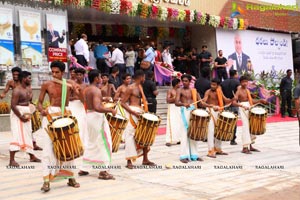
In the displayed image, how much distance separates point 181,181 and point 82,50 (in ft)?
29.8

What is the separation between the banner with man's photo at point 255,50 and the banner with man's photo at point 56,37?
827cm

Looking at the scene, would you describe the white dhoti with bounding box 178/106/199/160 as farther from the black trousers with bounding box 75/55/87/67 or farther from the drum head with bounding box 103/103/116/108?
the black trousers with bounding box 75/55/87/67

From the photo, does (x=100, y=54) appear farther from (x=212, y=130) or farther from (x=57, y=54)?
(x=212, y=130)

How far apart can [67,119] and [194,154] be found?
11.3ft

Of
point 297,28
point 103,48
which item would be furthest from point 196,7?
point 297,28

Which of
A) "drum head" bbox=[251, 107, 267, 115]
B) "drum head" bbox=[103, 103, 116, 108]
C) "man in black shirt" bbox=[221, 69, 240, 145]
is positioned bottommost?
"drum head" bbox=[251, 107, 267, 115]

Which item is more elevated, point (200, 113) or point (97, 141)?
point (200, 113)

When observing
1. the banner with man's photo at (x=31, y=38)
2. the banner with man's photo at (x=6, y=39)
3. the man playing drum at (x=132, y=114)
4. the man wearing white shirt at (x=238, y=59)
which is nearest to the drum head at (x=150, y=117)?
the man playing drum at (x=132, y=114)

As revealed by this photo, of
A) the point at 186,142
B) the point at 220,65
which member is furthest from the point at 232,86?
the point at 220,65

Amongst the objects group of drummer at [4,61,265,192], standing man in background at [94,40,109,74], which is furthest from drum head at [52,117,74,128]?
standing man in background at [94,40,109,74]

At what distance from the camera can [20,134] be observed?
821 cm

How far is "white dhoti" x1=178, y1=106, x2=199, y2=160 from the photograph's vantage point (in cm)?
877

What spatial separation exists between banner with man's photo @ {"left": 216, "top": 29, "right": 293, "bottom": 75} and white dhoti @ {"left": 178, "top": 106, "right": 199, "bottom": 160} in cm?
1276

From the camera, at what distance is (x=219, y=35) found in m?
21.5
